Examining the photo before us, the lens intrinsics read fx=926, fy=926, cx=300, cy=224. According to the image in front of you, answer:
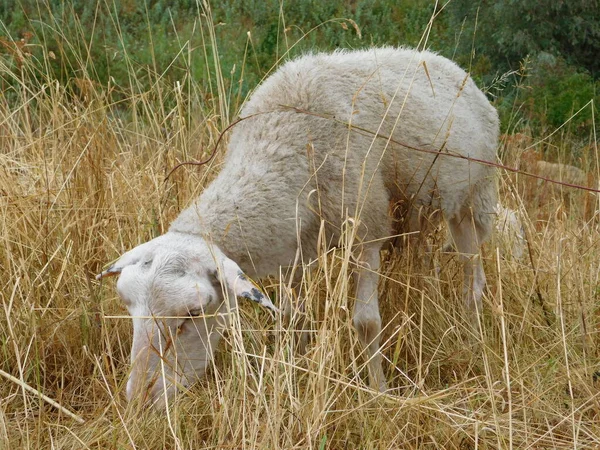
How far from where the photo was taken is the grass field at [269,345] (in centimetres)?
321

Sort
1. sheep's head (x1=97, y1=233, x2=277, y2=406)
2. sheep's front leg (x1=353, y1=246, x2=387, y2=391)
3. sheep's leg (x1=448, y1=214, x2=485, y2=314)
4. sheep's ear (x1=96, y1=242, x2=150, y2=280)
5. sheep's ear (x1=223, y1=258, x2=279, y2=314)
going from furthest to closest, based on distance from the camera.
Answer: sheep's leg (x1=448, y1=214, x2=485, y2=314) < sheep's front leg (x1=353, y1=246, x2=387, y2=391) < sheep's ear (x1=96, y1=242, x2=150, y2=280) < sheep's head (x1=97, y1=233, x2=277, y2=406) < sheep's ear (x1=223, y1=258, x2=279, y2=314)

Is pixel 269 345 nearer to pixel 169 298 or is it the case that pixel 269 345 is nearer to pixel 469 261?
pixel 169 298

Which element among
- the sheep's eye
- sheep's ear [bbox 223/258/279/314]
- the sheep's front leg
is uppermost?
sheep's ear [bbox 223/258/279/314]

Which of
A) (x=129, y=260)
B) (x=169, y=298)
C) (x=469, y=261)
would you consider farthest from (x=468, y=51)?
(x=169, y=298)

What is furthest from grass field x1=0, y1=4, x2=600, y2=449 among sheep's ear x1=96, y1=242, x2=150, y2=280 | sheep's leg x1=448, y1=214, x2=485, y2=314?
sheep's ear x1=96, y1=242, x2=150, y2=280

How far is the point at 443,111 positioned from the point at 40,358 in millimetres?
2174

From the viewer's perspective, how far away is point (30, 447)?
3283 mm

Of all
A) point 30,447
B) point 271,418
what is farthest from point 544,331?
point 30,447

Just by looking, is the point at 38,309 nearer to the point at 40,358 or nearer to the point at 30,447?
the point at 40,358

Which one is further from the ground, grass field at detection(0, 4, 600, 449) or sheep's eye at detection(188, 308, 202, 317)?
sheep's eye at detection(188, 308, 202, 317)

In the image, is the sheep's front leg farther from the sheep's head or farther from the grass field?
the sheep's head

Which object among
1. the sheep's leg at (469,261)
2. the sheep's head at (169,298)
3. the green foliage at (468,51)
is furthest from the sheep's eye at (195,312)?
the green foliage at (468,51)

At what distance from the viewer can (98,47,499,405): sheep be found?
3348mm

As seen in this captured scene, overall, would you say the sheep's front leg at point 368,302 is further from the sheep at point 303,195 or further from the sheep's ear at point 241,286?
the sheep's ear at point 241,286
